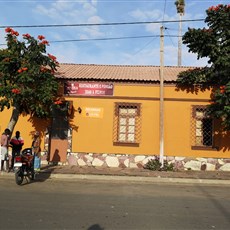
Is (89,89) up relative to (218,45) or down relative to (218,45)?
down

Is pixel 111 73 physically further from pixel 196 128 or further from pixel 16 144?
pixel 16 144

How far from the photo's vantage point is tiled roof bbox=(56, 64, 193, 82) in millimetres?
14672

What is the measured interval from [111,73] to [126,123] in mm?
2700

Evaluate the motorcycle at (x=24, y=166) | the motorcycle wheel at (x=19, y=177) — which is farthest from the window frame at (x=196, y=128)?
the motorcycle wheel at (x=19, y=177)

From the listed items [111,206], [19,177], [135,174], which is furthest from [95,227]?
[135,174]

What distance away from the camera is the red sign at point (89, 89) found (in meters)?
14.7

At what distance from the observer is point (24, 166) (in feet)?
34.2

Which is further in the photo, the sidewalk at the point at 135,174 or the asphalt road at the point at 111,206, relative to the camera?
the sidewalk at the point at 135,174

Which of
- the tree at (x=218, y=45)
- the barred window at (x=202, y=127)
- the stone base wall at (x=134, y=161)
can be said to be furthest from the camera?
the barred window at (x=202, y=127)

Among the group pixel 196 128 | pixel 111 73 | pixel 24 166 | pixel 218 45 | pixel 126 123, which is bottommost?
pixel 24 166

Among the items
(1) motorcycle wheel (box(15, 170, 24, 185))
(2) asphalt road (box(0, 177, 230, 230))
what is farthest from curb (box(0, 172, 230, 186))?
(1) motorcycle wheel (box(15, 170, 24, 185))

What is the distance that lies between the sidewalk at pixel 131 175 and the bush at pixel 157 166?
316mm

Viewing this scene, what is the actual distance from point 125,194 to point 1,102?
5914mm

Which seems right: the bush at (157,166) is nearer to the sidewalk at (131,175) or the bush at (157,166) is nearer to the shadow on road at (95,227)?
the sidewalk at (131,175)
